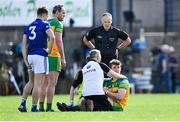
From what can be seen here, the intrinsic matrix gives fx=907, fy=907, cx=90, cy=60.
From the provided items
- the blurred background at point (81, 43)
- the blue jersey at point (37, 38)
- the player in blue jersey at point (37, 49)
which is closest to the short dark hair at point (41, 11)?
the player in blue jersey at point (37, 49)

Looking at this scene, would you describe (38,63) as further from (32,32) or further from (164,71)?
(164,71)

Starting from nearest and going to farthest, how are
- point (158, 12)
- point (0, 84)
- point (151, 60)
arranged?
point (0, 84), point (151, 60), point (158, 12)

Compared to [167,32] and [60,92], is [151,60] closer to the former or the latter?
[167,32]

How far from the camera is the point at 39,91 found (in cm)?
1680

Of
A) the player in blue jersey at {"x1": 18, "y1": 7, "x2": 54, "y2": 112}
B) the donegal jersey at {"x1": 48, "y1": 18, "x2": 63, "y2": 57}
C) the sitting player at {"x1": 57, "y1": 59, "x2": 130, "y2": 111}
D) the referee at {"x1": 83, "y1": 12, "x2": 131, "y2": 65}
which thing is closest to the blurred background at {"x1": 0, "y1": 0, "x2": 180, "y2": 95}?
the referee at {"x1": 83, "y1": 12, "x2": 131, "y2": 65}

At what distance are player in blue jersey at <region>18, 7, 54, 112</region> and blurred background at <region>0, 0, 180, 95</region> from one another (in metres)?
11.9

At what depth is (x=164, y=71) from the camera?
3042cm

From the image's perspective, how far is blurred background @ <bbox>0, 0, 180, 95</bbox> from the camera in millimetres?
29500

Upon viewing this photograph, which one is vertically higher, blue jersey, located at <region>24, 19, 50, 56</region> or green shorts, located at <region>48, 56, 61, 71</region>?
blue jersey, located at <region>24, 19, 50, 56</region>

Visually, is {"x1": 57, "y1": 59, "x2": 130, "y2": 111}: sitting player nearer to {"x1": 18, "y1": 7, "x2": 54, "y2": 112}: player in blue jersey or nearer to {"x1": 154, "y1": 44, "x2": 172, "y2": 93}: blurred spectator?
{"x1": 18, "y1": 7, "x2": 54, "y2": 112}: player in blue jersey

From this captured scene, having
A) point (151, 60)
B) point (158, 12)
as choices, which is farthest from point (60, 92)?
point (158, 12)

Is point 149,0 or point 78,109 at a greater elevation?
point 149,0

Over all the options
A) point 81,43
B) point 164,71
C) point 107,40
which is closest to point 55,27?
point 107,40

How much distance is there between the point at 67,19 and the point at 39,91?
518 inches
